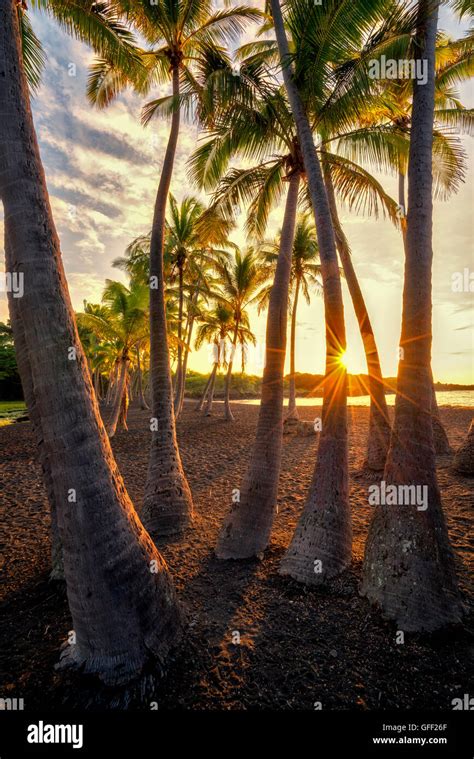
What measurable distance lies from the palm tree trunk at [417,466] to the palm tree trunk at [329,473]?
51 centimetres

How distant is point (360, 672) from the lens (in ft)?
9.98

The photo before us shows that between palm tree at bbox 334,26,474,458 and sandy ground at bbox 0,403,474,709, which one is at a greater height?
palm tree at bbox 334,26,474,458

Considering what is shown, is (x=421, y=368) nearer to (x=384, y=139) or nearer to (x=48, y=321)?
(x=48, y=321)

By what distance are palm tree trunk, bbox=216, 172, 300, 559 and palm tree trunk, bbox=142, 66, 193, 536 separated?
1.36 metres

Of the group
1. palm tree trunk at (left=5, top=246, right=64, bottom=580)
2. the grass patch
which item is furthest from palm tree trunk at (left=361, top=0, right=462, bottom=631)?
the grass patch

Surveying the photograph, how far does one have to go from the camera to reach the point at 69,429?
2.89m

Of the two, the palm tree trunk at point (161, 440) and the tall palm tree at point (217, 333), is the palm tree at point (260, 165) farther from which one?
the tall palm tree at point (217, 333)

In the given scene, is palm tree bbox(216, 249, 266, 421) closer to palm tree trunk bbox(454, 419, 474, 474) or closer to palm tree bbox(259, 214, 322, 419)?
palm tree bbox(259, 214, 322, 419)

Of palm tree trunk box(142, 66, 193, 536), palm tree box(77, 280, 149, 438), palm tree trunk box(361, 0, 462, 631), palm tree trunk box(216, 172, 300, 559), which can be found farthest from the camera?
palm tree box(77, 280, 149, 438)

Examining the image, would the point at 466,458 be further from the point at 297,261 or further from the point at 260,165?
the point at 297,261

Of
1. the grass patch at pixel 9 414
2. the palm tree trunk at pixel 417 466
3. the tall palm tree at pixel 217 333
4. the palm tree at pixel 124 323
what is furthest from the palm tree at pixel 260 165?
the grass patch at pixel 9 414

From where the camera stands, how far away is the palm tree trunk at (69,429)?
287cm

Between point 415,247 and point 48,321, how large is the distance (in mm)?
4116

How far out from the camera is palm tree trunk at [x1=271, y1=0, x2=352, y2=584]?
4.42 meters
